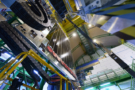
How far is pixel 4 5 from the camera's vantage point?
3275 mm

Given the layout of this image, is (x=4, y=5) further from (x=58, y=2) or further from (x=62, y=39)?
(x=62, y=39)

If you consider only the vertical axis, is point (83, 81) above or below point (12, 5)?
below

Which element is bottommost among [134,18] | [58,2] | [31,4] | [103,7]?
[134,18]

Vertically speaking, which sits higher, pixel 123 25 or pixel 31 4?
pixel 31 4

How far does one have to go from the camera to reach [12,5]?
3123mm

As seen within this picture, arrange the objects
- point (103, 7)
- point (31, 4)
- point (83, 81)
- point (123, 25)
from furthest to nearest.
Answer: point (83, 81), point (31, 4), point (103, 7), point (123, 25)

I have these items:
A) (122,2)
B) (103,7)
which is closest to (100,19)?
(103,7)

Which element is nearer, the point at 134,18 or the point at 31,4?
the point at 134,18

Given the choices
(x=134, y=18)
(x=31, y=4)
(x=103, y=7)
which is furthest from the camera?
(x=31, y=4)

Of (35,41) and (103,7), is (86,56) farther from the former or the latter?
(103,7)

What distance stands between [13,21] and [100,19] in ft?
17.0

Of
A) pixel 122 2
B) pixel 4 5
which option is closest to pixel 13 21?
pixel 4 5

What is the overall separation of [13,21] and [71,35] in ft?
28.5

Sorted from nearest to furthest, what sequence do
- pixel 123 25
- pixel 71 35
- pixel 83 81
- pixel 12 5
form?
pixel 123 25
pixel 12 5
pixel 83 81
pixel 71 35
